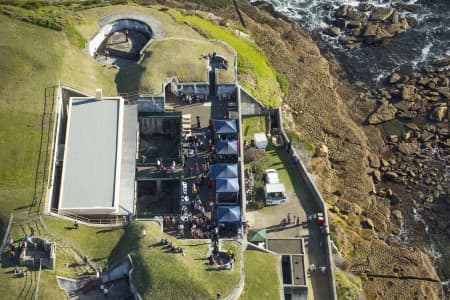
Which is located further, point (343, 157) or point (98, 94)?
point (343, 157)

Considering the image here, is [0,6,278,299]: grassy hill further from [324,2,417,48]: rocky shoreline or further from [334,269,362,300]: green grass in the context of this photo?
[324,2,417,48]: rocky shoreline

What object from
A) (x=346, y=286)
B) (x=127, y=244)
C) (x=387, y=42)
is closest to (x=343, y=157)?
(x=346, y=286)

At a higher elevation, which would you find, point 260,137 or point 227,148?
point 260,137

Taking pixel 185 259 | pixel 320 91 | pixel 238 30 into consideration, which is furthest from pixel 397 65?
pixel 185 259

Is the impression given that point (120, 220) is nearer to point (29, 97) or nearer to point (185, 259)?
point (185, 259)

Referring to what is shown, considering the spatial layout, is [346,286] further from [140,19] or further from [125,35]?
[140,19]
